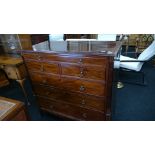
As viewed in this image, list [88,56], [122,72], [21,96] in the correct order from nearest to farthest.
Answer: [88,56]
[21,96]
[122,72]

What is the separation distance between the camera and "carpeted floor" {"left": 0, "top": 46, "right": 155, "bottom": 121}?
2133 millimetres

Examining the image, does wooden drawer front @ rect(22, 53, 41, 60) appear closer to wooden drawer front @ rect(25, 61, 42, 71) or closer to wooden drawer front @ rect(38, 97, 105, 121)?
wooden drawer front @ rect(25, 61, 42, 71)

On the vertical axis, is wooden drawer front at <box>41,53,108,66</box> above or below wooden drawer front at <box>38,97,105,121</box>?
above

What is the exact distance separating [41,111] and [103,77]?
1245mm

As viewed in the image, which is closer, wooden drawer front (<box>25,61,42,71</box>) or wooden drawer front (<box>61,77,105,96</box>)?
wooden drawer front (<box>61,77,105,96</box>)

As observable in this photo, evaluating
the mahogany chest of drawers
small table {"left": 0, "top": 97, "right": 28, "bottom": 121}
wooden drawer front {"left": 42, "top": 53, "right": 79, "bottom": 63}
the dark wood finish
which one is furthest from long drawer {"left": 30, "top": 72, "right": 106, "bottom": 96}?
the dark wood finish

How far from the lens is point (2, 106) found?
1.19m

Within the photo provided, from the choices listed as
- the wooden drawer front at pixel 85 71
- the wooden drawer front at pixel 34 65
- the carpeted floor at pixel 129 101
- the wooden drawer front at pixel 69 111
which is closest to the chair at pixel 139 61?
the carpeted floor at pixel 129 101

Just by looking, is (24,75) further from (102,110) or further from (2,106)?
(102,110)

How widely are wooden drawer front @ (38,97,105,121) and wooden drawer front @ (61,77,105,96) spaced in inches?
11.6

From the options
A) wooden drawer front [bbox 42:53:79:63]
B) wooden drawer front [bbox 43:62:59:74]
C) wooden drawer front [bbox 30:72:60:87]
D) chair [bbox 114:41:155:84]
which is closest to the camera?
wooden drawer front [bbox 42:53:79:63]

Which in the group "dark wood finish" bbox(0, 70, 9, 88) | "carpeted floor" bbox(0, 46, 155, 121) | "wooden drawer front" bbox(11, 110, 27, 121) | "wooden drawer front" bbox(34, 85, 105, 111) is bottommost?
"carpeted floor" bbox(0, 46, 155, 121)

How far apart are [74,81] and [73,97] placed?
0.25 meters

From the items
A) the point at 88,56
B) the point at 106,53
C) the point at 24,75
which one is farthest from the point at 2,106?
the point at 24,75
